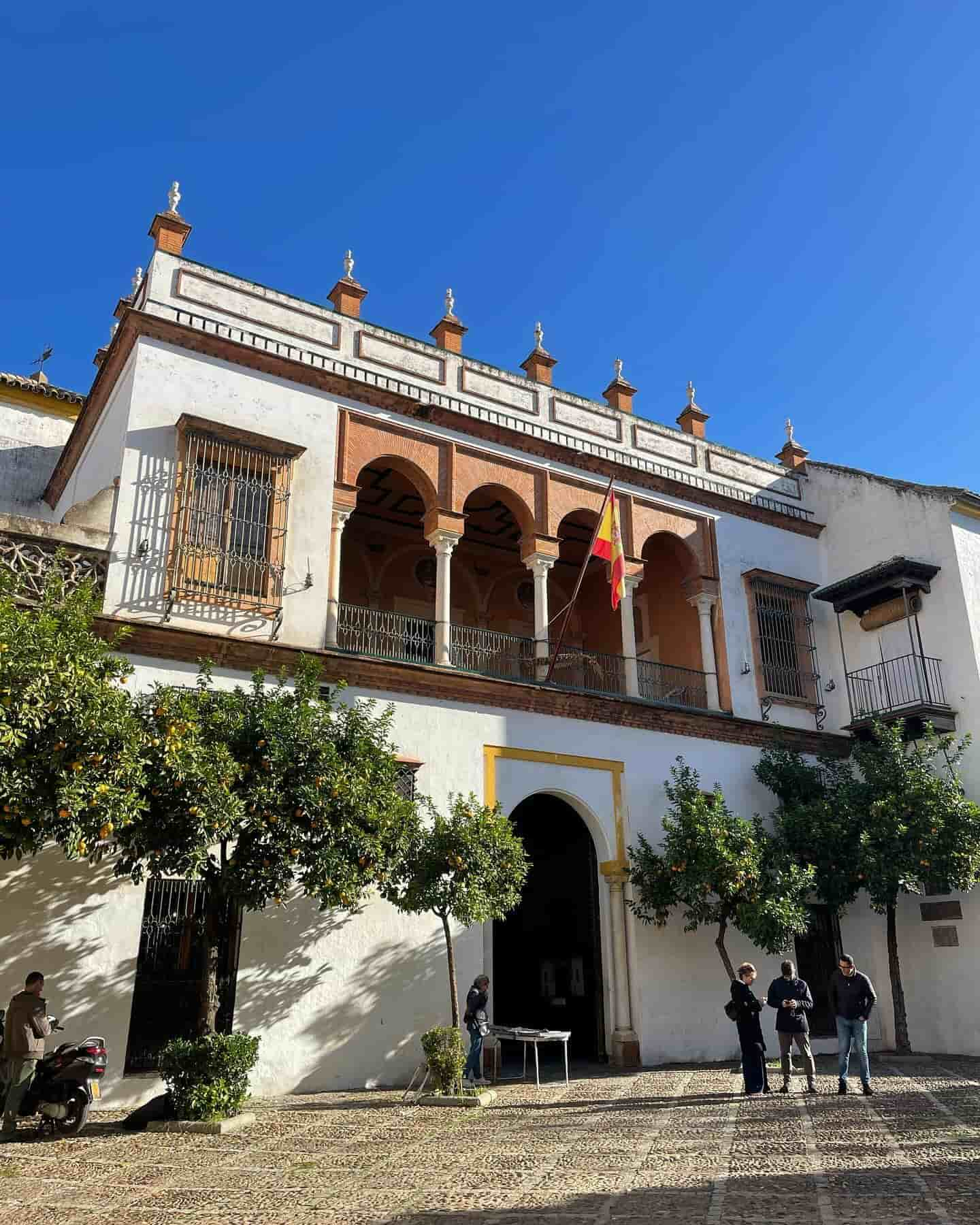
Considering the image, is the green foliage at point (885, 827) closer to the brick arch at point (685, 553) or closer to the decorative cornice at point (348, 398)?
the brick arch at point (685, 553)

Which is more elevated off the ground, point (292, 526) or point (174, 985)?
point (292, 526)

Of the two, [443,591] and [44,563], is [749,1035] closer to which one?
[443,591]

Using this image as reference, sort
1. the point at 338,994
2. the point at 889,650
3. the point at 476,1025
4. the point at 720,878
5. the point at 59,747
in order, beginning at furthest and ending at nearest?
the point at 889,650 → the point at 720,878 → the point at 338,994 → the point at 476,1025 → the point at 59,747

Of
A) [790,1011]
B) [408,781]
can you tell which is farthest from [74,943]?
[790,1011]

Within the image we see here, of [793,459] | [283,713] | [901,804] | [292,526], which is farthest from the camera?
[793,459]

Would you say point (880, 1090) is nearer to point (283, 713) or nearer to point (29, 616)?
point (283, 713)

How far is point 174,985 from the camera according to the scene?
1109cm

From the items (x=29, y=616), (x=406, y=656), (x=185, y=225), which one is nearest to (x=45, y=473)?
(x=185, y=225)

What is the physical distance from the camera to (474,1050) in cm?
1155

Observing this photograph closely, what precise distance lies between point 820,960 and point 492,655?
23.8 feet

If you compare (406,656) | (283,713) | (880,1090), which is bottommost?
(880,1090)

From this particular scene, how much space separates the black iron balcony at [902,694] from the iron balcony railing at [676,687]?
2.76m

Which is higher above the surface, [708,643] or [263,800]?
[708,643]

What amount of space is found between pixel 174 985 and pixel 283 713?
3595 mm
